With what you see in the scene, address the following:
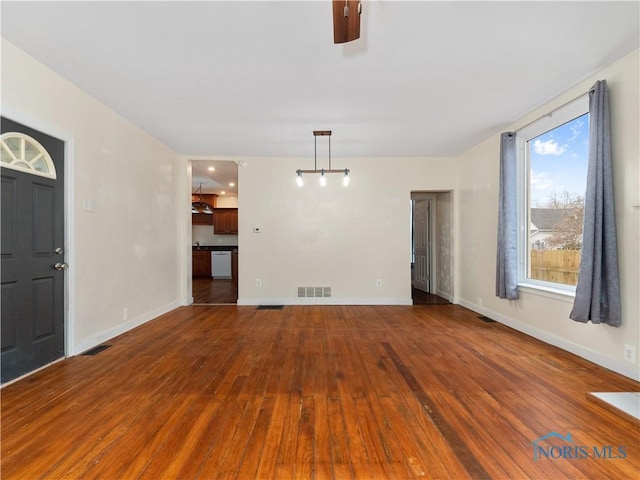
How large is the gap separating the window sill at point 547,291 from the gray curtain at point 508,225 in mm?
114

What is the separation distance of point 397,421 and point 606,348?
222 centimetres

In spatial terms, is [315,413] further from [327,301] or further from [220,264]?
[220,264]

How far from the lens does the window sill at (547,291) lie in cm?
293

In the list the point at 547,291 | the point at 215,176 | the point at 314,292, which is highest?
the point at 215,176

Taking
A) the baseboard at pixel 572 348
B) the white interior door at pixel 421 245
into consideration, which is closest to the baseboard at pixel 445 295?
the white interior door at pixel 421 245

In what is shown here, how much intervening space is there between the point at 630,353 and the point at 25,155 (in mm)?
5354

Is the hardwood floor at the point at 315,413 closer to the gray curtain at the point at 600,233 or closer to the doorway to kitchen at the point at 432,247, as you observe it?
the gray curtain at the point at 600,233

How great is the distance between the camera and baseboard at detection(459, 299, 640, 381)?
2.34 m

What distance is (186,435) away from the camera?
1665mm

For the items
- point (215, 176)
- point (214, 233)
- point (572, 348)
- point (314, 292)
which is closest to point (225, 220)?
point (214, 233)

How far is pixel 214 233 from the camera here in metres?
9.47

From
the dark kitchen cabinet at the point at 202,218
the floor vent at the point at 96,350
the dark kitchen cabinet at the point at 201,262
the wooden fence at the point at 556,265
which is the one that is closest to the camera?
the floor vent at the point at 96,350

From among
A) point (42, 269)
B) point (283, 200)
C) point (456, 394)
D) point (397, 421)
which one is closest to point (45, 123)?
point (42, 269)

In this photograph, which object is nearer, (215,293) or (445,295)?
(445,295)
